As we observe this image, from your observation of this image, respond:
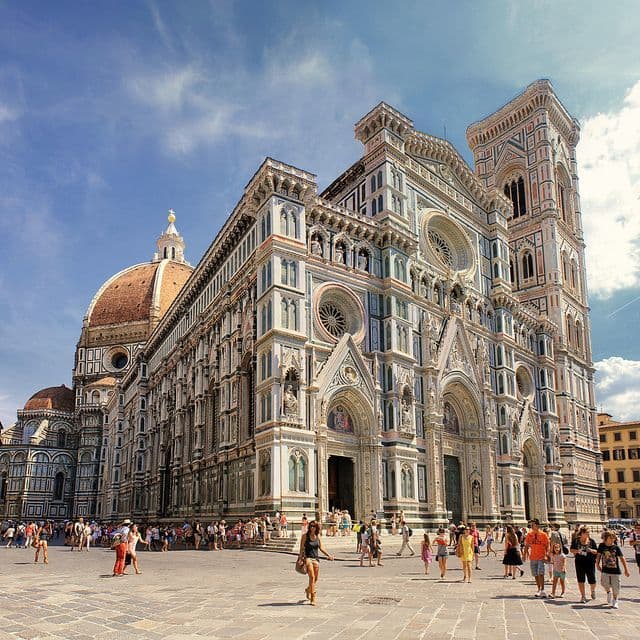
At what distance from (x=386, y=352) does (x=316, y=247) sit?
6.98 metres

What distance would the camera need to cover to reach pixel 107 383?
85.7 meters

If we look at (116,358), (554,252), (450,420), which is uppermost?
(554,252)

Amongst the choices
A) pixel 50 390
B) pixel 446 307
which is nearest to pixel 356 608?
pixel 446 307

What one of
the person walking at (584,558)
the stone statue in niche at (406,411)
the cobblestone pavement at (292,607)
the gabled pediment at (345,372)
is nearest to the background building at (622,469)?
the stone statue in niche at (406,411)

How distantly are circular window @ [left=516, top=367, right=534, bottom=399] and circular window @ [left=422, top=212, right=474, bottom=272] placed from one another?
989cm

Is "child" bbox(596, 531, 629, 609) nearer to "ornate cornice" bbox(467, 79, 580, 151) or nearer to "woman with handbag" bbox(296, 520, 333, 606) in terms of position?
"woman with handbag" bbox(296, 520, 333, 606)

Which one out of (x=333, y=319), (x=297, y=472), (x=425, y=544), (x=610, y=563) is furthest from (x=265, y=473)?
(x=610, y=563)

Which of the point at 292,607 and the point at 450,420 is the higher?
the point at 450,420

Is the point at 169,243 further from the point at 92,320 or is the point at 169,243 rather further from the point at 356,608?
the point at 356,608

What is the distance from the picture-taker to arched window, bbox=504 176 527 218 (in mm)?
64906

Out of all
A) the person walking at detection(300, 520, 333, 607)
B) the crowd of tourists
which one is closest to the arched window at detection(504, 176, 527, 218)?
the crowd of tourists

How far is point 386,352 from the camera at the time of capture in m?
37.1

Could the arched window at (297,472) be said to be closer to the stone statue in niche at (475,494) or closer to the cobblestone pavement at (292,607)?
the cobblestone pavement at (292,607)

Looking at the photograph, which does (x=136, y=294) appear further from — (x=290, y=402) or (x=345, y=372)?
(x=290, y=402)
